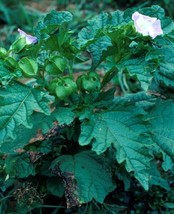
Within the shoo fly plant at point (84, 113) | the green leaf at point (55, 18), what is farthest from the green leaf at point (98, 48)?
the green leaf at point (55, 18)

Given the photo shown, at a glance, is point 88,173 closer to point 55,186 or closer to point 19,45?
point 55,186

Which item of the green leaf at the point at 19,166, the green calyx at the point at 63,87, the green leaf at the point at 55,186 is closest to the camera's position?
the green calyx at the point at 63,87

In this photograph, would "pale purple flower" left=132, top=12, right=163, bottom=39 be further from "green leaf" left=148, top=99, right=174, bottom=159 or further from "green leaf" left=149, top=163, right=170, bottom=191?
"green leaf" left=149, top=163, right=170, bottom=191

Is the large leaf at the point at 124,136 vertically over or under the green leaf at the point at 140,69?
under

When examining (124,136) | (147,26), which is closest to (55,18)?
(147,26)

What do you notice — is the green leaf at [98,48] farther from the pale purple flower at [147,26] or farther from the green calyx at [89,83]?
the pale purple flower at [147,26]

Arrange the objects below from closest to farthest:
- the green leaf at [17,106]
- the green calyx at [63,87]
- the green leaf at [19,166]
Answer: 1. the green leaf at [17,106]
2. the green calyx at [63,87]
3. the green leaf at [19,166]

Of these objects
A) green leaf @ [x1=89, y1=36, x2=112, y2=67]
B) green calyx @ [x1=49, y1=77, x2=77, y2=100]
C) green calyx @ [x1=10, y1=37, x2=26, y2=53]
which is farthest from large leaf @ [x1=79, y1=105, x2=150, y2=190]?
green calyx @ [x1=10, y1=37, x2=26, y2=53]

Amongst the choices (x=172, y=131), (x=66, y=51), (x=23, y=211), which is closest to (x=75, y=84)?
(x=66, y=51)
